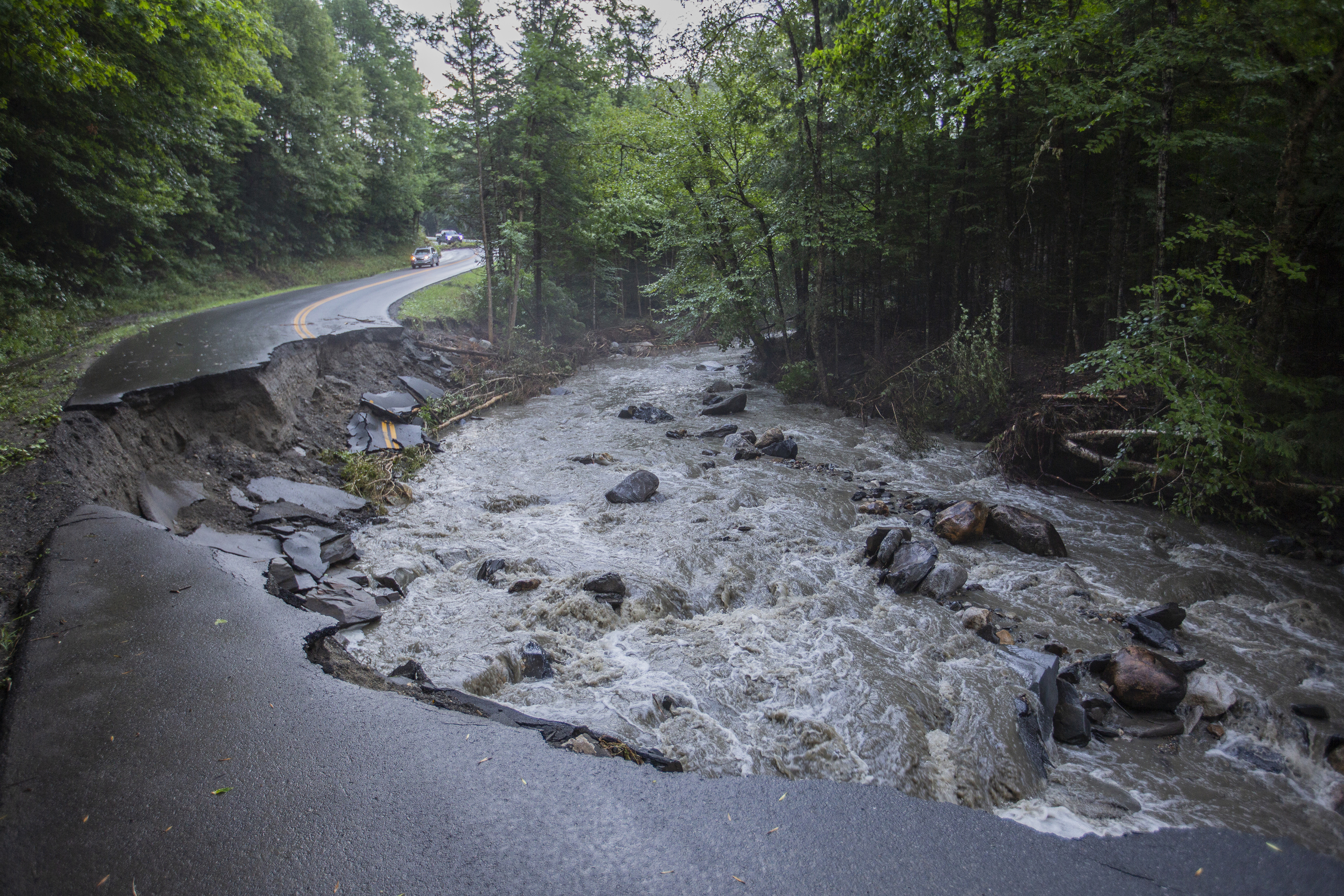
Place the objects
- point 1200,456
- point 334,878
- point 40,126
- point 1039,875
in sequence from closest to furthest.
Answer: point 334,878 < point 1039,875 < point 1200,456 < point 40,126

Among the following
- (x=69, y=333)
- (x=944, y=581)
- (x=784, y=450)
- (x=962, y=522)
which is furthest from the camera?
(x=69, y=333)

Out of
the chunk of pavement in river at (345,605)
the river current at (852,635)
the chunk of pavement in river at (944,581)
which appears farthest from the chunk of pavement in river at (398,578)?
the chunk of pavement in river at (944,581)

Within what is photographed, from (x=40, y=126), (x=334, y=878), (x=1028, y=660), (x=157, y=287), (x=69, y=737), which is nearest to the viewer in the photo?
(x=334, y=878)

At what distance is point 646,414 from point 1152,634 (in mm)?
11853

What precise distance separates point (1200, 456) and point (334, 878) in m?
8.60

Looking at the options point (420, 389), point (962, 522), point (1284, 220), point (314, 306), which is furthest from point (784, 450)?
point (314, 306)

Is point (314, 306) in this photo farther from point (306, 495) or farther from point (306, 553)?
point (306, 553)

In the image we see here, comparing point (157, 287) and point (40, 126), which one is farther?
point (157, 287)

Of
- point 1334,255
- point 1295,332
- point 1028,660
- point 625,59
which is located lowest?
point 1028,660

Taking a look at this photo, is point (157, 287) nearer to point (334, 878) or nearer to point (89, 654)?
point (89, 654)

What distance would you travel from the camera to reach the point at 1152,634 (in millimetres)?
5496

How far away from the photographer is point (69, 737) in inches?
128

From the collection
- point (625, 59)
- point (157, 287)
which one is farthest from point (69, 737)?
point (625, 59)

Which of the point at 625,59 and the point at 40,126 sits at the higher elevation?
the point at 625,59
